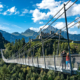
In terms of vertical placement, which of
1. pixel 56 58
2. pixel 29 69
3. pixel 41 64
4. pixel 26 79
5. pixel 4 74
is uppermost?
pixel 56 58

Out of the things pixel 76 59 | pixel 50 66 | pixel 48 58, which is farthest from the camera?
pixel 48 58

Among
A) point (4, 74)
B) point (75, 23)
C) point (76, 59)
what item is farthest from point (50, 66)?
point (4, 74)

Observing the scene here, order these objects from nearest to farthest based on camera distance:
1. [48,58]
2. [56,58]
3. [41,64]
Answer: [56,58]
[48,58]
[41,64]

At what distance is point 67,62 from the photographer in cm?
556

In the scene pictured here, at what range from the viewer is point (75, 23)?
5.52 m

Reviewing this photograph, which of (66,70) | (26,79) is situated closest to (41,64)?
(66,70)

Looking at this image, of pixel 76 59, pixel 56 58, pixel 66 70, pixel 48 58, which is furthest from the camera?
pixel 48 58

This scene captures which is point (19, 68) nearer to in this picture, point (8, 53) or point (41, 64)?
point (8, 53)

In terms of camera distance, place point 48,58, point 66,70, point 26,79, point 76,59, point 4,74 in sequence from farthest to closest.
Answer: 1. point 26,79
2. point 4,74
3. point 48,58
4. point 66,70
5. point 76,59

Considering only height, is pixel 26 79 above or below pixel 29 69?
below

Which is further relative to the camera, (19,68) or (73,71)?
(19,68)

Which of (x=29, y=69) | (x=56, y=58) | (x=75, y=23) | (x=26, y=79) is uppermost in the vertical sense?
(x=75, y=23)

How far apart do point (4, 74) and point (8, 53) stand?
53292 millimetres

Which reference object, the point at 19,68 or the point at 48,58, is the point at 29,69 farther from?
the point at 48,58
